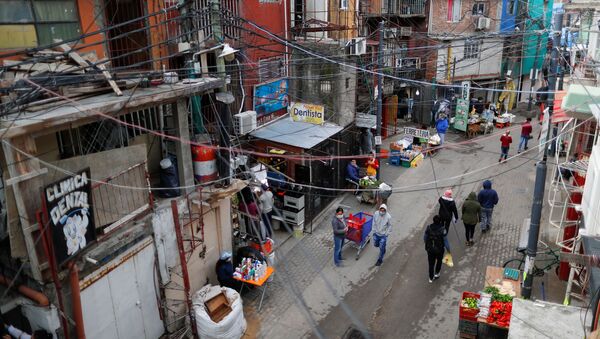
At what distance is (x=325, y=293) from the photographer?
1252cm

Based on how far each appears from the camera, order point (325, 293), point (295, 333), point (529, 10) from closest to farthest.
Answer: point (295, 333) → point (325, 293) → point (529, 10)

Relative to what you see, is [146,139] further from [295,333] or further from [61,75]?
[295,333]

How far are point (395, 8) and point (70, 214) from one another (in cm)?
2433

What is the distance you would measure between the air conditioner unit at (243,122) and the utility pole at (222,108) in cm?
366

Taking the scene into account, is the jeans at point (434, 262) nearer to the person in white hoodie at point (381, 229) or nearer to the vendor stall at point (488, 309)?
the person in white hoodie at point (381, 229)

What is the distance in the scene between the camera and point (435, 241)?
40.0 ft

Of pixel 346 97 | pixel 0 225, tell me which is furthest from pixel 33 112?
pixel 346 97

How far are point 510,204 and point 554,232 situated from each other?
9.76 ft

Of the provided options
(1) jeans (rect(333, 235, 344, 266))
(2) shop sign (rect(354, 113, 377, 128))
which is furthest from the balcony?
(1) jeans (rect(333, 235, 344, 266))

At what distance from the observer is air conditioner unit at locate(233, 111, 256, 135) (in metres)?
15.8

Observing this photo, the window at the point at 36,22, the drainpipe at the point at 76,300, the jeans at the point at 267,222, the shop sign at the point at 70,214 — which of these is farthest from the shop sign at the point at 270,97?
the drainpipe at the point at 76,300

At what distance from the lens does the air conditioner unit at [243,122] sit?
15.8 m

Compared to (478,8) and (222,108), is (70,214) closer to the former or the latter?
(222,108)

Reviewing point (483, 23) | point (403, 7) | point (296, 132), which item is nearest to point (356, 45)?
point (296, 132)
